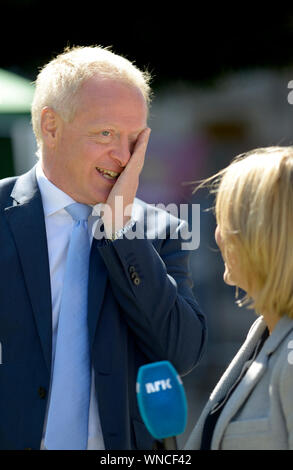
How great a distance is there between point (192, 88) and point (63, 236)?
17.0ft

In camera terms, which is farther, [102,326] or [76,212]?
[76,212]

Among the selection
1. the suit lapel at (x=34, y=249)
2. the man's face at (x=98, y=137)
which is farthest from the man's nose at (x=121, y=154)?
the suit lapel at (x=34, y=249)

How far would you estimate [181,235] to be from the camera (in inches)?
103

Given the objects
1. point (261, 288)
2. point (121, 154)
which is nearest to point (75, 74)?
point (121, 154)

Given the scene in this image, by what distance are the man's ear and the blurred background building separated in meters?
3.50

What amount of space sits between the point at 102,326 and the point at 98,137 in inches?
25.0

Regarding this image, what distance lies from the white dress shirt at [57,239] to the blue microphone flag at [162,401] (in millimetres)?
710

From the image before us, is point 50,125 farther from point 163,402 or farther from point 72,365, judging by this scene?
point 163,402

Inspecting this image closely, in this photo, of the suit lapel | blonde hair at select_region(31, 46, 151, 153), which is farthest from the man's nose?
the suit lapel

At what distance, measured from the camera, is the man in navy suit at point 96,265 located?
2.28m

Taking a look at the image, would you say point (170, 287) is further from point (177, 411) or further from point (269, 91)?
point (269, 91)

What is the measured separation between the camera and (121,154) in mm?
2438

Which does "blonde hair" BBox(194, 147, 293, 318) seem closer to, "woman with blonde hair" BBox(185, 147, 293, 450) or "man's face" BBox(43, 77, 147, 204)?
"woman with blonde hair" BBox(185, 147, 293, 450)

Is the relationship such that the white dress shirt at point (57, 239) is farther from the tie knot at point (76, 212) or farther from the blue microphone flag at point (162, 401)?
the blue microphone flag at point (162, 401)
